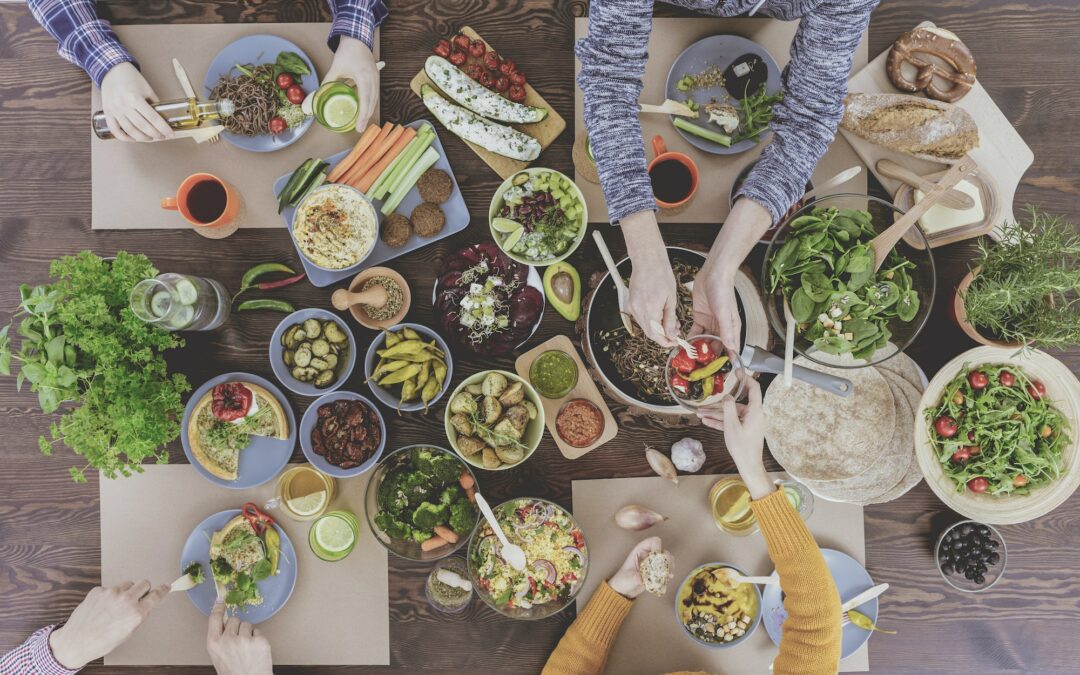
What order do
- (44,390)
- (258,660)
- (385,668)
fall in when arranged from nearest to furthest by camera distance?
(44,390) < (258,660) < (385,668)

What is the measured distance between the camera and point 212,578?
2.02 meters

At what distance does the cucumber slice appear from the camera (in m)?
1.89

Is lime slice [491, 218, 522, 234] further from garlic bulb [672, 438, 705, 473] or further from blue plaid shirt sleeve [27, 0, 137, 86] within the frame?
blue plaid shirt sleeve [27, 0, 137, 86]

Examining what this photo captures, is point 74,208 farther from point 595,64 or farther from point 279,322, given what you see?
point 595,64

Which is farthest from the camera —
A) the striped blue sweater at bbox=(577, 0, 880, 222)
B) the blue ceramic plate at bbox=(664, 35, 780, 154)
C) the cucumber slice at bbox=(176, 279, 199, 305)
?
the blue ceramic plate at bbox=(664, 35, 780, 154)

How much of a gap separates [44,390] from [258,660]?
100 cm

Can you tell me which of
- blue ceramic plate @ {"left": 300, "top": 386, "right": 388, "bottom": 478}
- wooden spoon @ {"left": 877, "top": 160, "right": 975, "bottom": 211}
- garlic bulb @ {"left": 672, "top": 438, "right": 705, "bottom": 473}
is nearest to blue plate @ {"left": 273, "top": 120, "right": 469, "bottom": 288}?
blue ceramic plate @ {"left": 300, "top": 386, "right": 388, "bottom": 478}

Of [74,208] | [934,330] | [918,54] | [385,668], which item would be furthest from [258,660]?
[918,54]

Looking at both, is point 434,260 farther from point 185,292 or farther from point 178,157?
point 178,157

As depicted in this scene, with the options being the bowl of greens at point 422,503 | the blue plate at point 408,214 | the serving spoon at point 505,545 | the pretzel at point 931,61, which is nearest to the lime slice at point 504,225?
the blue plate at point 408,214

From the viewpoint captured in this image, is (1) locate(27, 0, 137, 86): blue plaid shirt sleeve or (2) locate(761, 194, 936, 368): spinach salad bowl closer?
(2) locate(761, 194, 936, 368): spinach salad bowl

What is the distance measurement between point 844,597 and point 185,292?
90.3 inches

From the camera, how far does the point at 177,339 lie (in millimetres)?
1935

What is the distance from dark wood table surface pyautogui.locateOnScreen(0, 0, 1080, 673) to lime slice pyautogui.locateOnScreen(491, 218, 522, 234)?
17cm
